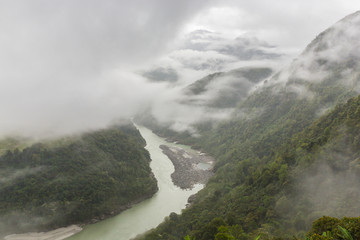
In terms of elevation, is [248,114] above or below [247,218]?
above

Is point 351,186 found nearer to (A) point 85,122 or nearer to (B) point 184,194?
(B) point 184,194

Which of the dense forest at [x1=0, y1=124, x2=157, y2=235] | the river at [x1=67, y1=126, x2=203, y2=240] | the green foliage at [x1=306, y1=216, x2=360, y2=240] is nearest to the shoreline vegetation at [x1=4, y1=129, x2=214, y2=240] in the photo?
the dense forest at [x1=0, y1=124, x2=157, y2=235]

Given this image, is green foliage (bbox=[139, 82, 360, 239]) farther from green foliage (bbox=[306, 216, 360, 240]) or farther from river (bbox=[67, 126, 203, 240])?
green foliage (bbox=[306, 216, 360, 240])

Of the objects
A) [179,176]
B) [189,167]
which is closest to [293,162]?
[179,176]

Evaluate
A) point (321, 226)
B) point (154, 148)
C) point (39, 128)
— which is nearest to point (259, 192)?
point (321, 226)

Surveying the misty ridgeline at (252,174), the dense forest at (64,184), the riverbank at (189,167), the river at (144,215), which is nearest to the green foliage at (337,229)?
the misty ridgeline at (252,174)

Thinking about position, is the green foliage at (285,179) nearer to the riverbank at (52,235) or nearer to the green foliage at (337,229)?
the green foliage at (337,229)

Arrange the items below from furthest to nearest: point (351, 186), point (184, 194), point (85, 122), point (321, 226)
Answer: point (85, 122), point (184, 194), point (351, 186), point (321, 226)

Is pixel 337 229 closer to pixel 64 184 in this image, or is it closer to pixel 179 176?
pixel 64 184
